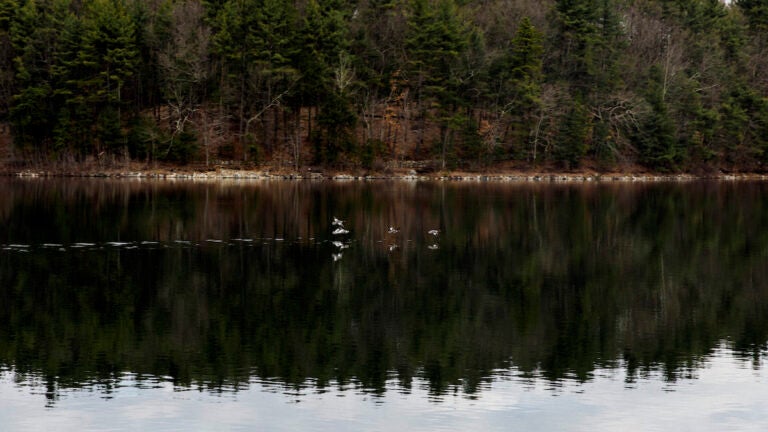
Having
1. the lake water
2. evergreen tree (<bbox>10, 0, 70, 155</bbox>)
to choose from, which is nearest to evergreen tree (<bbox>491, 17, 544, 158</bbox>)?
evergreen tree (<bbox>10, 0, 70, 155</bbox>)

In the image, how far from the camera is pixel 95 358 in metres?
20.0

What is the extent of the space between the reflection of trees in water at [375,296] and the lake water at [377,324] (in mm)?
97

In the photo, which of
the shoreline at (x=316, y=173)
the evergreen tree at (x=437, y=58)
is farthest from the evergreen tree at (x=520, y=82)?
the evergreen tree at (x=437, y=58)

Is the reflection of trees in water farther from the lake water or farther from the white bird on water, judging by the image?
the white bird on water

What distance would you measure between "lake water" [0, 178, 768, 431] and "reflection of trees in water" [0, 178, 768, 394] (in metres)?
0.10

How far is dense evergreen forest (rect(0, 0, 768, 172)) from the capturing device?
297 ft

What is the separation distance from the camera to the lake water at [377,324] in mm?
17062

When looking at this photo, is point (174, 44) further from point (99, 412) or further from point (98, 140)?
point (99, 412)

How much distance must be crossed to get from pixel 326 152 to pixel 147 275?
202 ft

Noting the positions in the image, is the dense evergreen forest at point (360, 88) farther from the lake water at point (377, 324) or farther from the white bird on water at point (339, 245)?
the white bird on water at point (339, 245)

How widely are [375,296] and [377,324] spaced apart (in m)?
3.88

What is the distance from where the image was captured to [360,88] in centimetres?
9794

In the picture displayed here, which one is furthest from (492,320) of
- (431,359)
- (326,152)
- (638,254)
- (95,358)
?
(326,152)

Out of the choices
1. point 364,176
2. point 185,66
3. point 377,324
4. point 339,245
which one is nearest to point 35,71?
point 185,66
